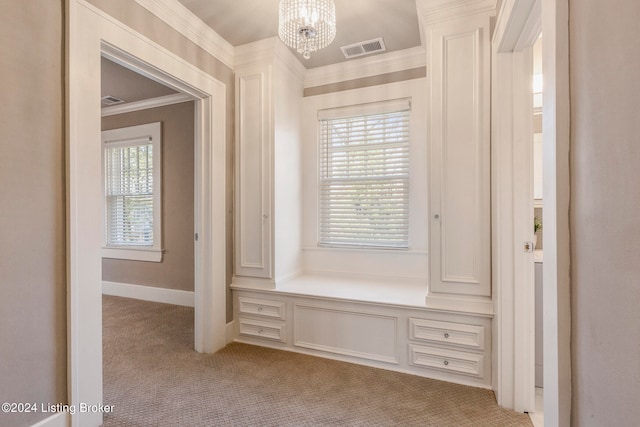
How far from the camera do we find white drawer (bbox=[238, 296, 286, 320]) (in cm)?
277

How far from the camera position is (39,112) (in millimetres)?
1539

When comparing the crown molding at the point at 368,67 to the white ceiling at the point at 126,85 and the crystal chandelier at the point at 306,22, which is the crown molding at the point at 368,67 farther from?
the white ceiling at the point at 126,85

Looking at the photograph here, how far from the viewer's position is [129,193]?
4.37m

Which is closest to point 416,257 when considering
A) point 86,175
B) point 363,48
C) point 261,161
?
point 261,161

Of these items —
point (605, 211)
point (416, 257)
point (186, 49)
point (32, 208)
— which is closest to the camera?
point (605, 211)

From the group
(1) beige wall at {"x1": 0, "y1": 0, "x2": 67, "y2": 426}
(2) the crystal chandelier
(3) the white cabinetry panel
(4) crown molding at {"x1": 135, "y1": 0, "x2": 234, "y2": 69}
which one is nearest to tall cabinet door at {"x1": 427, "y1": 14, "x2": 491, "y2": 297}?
(3) the white cabinetry panel

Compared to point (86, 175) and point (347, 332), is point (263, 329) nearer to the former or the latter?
point (347, 332)

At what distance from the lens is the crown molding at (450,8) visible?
6.96 ft

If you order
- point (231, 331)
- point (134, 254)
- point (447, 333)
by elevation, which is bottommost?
point (231, 331)

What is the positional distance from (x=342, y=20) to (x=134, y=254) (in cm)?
384

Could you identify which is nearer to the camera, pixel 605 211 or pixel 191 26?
pixel 605 211

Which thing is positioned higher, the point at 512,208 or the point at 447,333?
the point at 512,208

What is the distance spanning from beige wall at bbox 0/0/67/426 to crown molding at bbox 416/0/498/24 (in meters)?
2.20

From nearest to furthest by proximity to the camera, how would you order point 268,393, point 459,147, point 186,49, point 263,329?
point 268,393 < point 459,147 < point 186,49 < point 263,329
